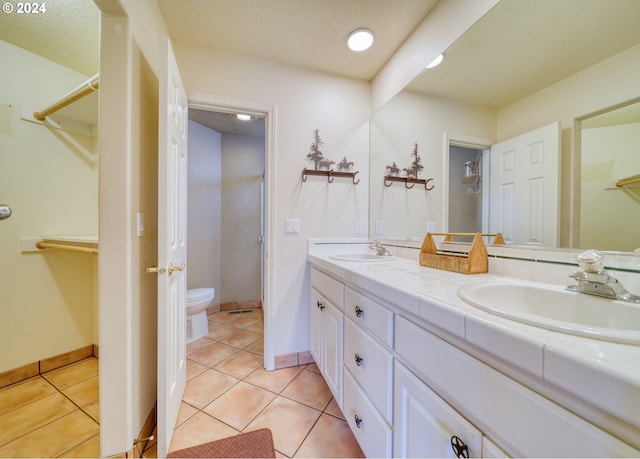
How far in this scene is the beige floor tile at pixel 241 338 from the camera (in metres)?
2.15

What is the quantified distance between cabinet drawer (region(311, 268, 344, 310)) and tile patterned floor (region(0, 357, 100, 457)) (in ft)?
4.30

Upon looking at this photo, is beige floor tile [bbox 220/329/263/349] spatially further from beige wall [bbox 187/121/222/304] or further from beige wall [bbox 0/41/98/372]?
beige wall [bbox 0/41/98/372]

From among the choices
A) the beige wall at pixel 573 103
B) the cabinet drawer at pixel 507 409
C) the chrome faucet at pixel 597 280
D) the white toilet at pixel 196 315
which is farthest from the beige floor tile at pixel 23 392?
the beige wall at pixel 573 103

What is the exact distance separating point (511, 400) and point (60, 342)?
104 inches

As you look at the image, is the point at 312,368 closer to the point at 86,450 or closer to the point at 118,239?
the point at 86,450

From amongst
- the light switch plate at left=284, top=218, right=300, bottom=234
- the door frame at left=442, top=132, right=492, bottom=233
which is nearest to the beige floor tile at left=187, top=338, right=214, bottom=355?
the light switch plate at left=284, top=218, right=300, bottom=234

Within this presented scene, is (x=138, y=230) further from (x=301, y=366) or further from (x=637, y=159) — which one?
(x=637, y=159)

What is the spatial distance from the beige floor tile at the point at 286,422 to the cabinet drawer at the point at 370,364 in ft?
1.44

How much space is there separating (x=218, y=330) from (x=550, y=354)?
8.49 feet

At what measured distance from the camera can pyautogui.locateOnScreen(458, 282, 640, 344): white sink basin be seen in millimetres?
445

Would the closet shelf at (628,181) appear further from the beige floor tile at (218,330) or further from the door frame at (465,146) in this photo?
the beige floor tile at (218,330)

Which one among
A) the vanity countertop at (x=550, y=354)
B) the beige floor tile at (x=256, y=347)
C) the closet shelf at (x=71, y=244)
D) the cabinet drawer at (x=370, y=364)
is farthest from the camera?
the beige floor tile at (x=256, y=347)

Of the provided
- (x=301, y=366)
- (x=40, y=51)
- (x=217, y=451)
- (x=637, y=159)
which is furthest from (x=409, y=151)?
(x=40, y=51)

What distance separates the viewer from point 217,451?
1.13 meters
